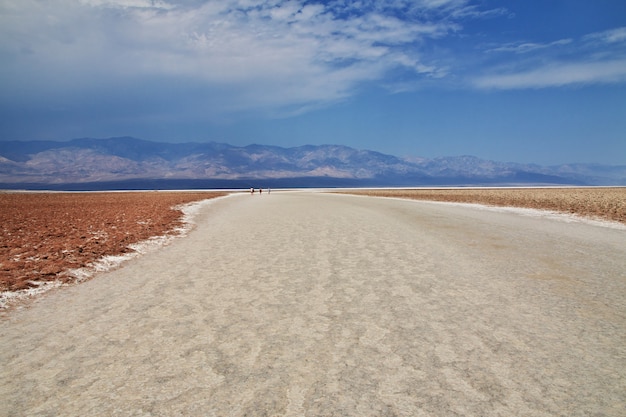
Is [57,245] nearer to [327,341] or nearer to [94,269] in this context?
[94,269]

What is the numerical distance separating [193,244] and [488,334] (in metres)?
10.5

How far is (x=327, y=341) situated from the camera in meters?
4.85

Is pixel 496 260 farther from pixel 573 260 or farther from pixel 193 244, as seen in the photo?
pixel 193 244

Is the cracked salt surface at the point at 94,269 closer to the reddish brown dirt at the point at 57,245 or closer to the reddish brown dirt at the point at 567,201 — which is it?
the reddish brown dirt at the point at 57,245

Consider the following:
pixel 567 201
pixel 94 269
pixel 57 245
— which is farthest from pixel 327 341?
pixel 567 201

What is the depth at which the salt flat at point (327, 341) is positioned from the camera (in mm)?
3574

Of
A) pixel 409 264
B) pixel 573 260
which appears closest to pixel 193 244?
pixel 409 264

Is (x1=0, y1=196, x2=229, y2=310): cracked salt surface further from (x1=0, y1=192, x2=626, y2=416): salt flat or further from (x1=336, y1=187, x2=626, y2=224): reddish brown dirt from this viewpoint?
(x1=336, y1=187, x2=626, y2=224): reddish brown dirt

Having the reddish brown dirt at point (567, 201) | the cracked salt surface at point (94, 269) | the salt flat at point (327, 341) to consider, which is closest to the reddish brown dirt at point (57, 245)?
the cracked salt surface at point (94, 269)

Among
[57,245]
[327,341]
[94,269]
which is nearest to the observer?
[327,341]

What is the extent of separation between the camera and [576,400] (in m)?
3.53

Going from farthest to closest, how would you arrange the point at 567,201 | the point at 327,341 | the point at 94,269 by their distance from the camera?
the point at 567,201, the point at 94,269, the point at 327,341

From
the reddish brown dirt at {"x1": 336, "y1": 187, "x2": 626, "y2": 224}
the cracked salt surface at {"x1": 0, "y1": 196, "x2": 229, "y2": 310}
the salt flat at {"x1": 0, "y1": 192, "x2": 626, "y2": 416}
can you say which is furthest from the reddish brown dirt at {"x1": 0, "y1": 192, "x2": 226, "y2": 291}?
the reddish brown dirt at {"x1": 336, "y1": 187, "x2": 626, "y2": 224}

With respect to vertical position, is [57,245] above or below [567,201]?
above
